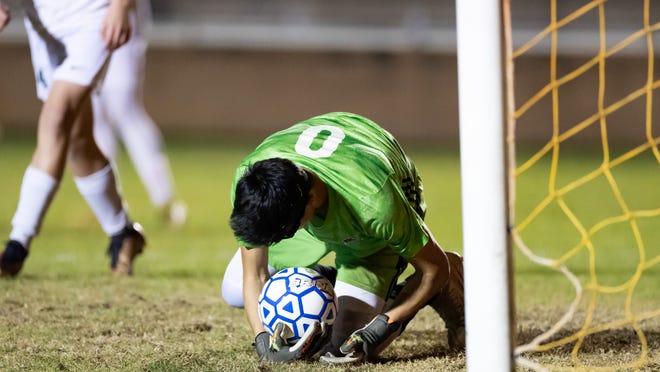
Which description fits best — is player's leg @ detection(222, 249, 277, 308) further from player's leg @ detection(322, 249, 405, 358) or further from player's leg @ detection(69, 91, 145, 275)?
player's leg @ detection(69, 91, 145, 275)

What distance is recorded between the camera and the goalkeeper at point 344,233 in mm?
3033

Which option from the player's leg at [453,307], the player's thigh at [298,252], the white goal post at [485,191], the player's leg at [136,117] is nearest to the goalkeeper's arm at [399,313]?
the player's leg at [453,307]

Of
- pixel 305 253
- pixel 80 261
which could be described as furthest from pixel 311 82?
pixel 305 253

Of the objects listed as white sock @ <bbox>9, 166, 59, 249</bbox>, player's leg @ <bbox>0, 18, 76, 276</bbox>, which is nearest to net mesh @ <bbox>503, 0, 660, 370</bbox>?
player's leg @ <bbox>0, 18, 76, 276</bbox>

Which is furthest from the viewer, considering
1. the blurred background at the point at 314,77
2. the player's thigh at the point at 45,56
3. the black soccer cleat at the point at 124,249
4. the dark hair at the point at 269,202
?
the blurred background at the point at 314,77

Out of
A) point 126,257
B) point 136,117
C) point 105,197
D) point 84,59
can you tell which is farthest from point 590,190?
point 84,59

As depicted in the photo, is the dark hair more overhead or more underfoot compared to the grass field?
more overhead

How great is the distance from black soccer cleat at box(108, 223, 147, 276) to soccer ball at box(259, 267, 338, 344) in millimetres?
1826

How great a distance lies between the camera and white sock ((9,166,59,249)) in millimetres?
4797

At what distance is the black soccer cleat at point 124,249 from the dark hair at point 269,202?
222cm

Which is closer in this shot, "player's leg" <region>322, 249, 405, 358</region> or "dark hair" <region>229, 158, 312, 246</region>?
"dark hair" <region>229, 158, 312, 246</region>

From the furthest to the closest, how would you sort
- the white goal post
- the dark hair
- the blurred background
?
the blurred background, the dark hair, the white goal post

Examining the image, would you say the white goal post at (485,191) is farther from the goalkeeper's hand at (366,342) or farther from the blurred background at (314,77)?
the blurred background at (314,77)

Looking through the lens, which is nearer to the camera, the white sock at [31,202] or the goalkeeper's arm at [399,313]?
the goalkeeper's arm at [399,313]
